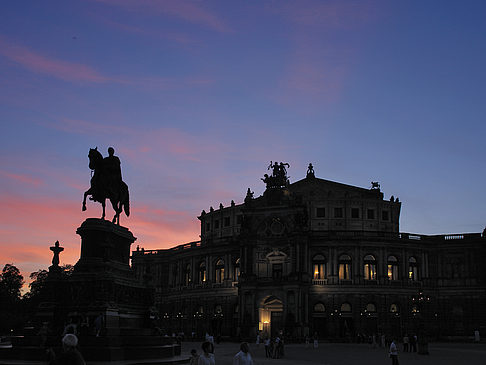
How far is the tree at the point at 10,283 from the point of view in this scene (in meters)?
102

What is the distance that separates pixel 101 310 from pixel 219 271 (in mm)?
63187

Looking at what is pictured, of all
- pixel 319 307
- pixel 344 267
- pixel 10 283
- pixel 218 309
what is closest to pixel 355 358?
pixel 319 307

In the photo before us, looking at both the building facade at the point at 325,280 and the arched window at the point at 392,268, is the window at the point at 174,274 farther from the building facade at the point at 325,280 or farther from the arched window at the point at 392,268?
the arched window at the point at 392,268

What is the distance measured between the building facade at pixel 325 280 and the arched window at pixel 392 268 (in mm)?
142

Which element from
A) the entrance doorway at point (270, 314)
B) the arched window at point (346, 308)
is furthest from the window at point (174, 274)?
the arched window at point (346, 308)

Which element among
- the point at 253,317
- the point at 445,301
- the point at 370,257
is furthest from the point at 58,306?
the point at 445,301

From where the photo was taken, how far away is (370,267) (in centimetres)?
8219

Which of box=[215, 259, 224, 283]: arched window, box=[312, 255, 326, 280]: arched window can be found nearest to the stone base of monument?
box=[312, 255, 326, 280]: arched window

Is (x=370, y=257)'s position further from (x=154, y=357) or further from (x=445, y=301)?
(x=154, y=357)

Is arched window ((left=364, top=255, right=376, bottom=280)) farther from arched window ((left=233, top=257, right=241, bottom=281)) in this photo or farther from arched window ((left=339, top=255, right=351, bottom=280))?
arched window ((left=233, top=257, right=241, bottom=281))

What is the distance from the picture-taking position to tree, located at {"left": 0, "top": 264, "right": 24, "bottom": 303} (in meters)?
102

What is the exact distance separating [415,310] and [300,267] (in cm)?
1709

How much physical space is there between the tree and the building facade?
3395 cm

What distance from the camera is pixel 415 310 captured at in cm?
8031
